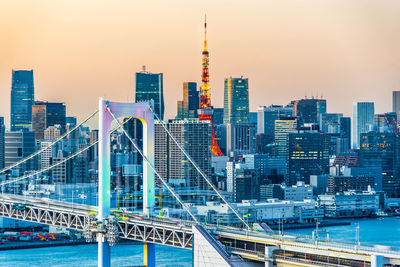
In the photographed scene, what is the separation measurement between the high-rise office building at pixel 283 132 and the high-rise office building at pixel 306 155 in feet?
3.91

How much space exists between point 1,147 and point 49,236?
24929 millimetres

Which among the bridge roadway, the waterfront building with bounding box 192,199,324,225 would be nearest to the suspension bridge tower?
the waterfront building with bounding box 192,199,324,225

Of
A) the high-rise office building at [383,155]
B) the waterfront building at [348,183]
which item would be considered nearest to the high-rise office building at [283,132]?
the high-rise office building at [383,155]

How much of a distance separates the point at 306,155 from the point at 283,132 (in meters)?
6.82

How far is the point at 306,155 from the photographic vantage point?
194ft

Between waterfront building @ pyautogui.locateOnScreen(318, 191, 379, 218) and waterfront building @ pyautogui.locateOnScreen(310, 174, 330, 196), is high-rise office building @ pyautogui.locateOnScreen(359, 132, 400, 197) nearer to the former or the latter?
waterfront building @ pyautogui.locateOnScreen(310, 174, 330, 196)

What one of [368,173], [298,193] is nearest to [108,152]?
[298,193]

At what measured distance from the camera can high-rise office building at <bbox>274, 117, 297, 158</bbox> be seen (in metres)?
61.9

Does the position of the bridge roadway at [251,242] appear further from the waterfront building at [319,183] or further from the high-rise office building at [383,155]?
the high-rise office building at [383,155]

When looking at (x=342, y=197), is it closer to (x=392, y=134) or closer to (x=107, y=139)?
(x=392, y=134)

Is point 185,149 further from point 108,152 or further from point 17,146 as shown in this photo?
point 108,152

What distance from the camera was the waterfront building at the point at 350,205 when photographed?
43.2 metres

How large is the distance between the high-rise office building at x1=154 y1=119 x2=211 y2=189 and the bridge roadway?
90.2 ft

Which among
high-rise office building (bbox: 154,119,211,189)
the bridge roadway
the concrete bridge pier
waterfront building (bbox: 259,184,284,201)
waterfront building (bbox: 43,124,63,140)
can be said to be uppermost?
waterfront building (bbox: 43,124,63,140)
